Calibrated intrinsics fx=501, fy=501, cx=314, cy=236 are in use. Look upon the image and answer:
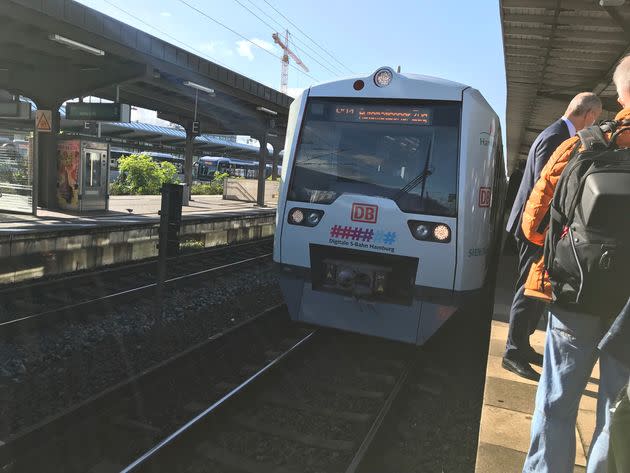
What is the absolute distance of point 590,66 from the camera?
1008 cm

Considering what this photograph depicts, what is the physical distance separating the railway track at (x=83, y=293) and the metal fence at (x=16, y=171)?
4.42m

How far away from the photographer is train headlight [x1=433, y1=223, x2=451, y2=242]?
4461 millimetres

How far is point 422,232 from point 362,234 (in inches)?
22.0

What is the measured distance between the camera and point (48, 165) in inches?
557

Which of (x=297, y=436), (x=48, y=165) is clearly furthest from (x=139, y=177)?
(x=297, y=436)

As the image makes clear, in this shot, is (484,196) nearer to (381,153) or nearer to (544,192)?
(381,153)

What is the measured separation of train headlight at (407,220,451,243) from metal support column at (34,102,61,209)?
12.6 metres

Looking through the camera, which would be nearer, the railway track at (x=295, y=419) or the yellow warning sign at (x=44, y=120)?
the railway track at (x=295, y=419)

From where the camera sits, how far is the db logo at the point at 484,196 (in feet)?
15.4

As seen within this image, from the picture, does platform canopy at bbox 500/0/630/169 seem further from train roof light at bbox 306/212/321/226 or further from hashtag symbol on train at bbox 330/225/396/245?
train roof light at bbox 306/212/321/226

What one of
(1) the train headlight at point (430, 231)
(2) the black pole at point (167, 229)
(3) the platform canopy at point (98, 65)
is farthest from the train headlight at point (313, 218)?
(3) the platform canopy at point (98, 65)

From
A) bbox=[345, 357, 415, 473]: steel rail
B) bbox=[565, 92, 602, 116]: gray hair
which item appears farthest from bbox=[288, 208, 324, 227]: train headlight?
bbox=[565, 92, 602, 116]: gray hair

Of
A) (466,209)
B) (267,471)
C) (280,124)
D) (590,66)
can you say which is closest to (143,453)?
(267,471)

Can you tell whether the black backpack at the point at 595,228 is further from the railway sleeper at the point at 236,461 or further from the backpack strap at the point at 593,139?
the railway sleeper at the point at 236,461
